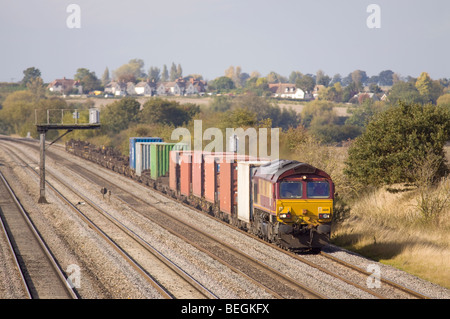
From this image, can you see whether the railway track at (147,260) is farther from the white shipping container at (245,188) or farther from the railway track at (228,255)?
the white shipping container at (245,188)

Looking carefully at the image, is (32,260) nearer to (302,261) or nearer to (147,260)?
(147,260)

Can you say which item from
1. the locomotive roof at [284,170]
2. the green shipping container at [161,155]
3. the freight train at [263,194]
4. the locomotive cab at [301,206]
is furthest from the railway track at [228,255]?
the locomotive roof at [284,170]

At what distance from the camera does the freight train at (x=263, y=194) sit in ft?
69.6

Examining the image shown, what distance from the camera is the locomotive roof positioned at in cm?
2125

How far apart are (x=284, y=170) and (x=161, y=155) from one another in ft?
64.0

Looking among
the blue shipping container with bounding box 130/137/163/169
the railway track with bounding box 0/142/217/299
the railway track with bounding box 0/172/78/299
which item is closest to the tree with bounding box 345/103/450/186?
the railway track with bounding box 0/142/217/299

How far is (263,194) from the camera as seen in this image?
22.5m

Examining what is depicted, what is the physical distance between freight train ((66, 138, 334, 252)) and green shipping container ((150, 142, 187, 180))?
7.34 feet

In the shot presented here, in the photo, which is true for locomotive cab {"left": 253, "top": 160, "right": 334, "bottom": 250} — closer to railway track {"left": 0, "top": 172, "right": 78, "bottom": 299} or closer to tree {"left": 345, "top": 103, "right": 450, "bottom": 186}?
railway track {"left": 0, "top": 172, "right": 78, "bottom": 299}

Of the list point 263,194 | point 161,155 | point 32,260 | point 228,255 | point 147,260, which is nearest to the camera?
point 147,260

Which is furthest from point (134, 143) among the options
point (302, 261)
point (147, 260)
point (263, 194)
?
point (302, 261)

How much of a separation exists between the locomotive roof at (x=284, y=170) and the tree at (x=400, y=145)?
35.8 feet

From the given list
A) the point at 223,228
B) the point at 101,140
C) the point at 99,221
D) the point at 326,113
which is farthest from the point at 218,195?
the point at 326,113
